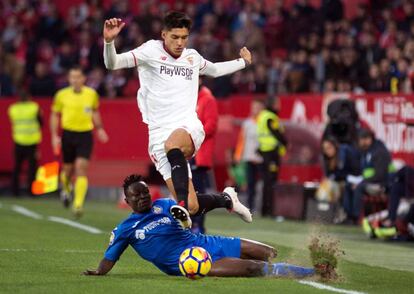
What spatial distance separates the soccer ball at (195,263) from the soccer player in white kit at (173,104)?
1189mm

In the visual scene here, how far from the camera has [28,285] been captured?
10.6 m

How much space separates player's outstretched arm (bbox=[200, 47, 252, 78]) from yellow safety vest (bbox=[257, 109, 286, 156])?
9.20 metres

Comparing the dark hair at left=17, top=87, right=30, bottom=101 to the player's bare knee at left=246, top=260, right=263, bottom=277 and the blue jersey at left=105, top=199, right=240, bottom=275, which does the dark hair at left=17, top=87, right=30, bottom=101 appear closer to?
the blue jersey at left=105, top=199, right=240, bottom=275

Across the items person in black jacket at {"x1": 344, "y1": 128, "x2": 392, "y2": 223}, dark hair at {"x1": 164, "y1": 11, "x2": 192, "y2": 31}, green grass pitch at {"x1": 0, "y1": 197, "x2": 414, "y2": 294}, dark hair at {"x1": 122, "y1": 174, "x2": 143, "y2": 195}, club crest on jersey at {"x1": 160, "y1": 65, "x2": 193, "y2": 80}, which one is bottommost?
green grass pitch at {"x1": 0, "y1": 197, "x2": 414, "y2": 294}

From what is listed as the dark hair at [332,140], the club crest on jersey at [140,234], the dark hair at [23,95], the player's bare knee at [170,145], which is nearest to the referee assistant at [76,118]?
the dark hair at [332,140]

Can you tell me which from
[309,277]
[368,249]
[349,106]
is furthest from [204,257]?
[349,106]

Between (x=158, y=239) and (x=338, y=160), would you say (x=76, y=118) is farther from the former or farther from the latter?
(x=158, y=239)

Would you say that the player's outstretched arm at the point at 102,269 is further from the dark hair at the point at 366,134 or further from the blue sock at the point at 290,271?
the dark hair at the point at 366,134

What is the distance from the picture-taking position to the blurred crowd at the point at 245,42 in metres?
24.6

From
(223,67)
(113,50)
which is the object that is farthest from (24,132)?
(113,50)

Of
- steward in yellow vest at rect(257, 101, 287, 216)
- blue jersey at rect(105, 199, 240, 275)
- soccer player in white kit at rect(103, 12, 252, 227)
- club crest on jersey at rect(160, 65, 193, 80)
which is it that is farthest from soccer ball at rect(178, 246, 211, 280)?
steward in yellow vest at rect(257, 101, 287, 216)

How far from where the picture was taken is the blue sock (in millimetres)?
11000

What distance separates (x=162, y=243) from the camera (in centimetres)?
1100

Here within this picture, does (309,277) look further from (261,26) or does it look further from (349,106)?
(261,26)
